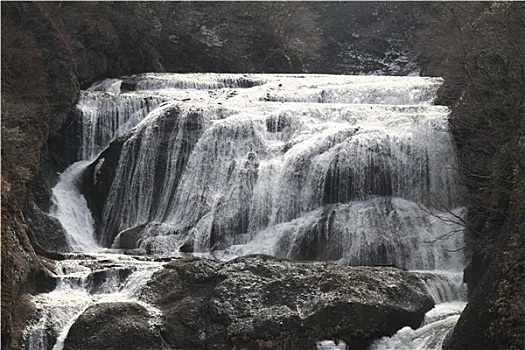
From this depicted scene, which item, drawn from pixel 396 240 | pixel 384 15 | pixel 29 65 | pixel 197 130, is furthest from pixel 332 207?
pixel 384 15

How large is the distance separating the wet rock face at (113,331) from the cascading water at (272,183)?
5.84 metres

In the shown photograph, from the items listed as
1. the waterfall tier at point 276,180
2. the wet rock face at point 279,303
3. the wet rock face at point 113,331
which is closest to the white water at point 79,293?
the wet rock face at point 113,331

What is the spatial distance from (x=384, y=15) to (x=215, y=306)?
165 feet

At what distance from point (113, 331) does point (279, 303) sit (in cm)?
325

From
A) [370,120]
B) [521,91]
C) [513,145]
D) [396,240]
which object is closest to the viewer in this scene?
[513,145]

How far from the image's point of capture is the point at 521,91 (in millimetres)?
17625

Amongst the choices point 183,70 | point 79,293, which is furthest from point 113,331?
point 183,70

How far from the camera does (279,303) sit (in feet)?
50.0

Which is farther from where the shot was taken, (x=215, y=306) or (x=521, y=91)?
(x=521, y=91)

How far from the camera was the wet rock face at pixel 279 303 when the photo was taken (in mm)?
14672

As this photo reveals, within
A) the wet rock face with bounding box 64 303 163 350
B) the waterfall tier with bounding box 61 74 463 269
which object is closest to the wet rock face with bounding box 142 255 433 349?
the wet rock face with bounding box 64 303 163 350

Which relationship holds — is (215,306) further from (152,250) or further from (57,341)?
(152,250)

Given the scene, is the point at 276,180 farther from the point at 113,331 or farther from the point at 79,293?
the point at 113,331

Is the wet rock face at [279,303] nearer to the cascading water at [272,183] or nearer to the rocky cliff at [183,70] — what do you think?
the rocky cliff at [183,70]
